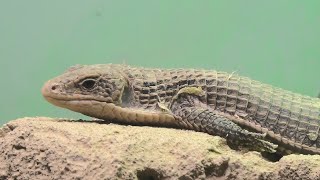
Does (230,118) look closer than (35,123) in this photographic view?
No

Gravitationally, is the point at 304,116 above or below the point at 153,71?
below

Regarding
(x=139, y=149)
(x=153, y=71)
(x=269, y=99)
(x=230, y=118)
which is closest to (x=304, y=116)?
(x=269, y=99)

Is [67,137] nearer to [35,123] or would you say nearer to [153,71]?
[35,123]

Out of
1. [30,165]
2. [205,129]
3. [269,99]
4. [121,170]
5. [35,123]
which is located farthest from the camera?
[269,99]

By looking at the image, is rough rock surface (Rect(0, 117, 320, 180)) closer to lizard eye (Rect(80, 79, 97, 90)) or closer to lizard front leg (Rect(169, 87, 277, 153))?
lizard front leg (Rect(169, 87, 277, 153))

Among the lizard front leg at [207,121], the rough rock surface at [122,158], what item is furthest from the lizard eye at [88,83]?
the rough rock surface at [122,158]

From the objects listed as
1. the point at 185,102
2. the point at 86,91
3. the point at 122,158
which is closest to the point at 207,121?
the point at 185,102

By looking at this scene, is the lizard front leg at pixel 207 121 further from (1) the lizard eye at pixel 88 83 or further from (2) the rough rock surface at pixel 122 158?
(1) the lizard eye at pixel 88 83
